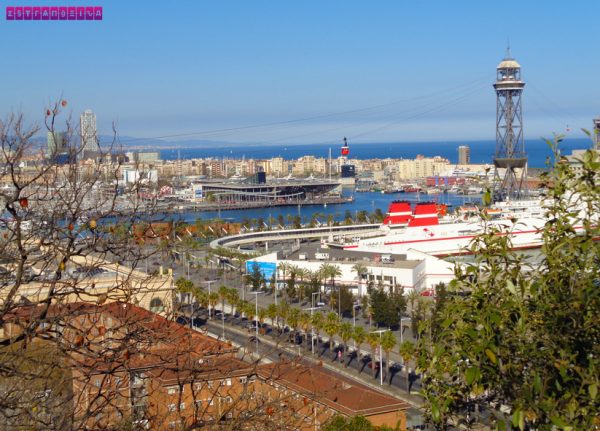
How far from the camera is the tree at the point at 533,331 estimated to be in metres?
2.09

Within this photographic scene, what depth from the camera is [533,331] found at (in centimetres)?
227

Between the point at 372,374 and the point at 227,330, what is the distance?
→ 309cm

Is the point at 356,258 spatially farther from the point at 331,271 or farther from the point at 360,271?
the point at 331,271

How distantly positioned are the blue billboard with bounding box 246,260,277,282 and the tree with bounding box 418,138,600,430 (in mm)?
15252

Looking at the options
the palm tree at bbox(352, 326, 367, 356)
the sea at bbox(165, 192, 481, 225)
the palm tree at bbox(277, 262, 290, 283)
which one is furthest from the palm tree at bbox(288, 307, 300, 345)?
the sea at bbox(165, 192, 481, 225)

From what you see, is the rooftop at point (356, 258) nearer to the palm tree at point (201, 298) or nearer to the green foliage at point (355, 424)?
the palm tree at point (201, 298)

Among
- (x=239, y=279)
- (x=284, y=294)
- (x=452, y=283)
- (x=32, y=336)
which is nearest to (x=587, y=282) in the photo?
(x=452, y=283)

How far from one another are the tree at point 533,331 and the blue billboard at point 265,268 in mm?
15252

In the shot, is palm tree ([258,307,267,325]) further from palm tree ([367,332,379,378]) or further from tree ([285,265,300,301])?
tree ([285,265,300,301])

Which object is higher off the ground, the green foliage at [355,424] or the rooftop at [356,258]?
the green foliage at [355,424]

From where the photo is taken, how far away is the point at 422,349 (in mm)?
2520

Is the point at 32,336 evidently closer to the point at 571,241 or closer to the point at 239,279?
the point at 571,241

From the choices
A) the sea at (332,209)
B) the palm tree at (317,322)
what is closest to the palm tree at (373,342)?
the palm tree at (317,322)

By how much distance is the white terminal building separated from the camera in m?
16.5
